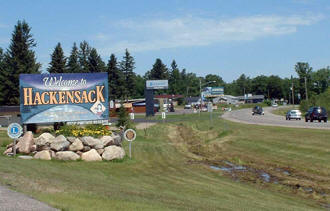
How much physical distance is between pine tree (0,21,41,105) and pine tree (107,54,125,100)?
124 feet

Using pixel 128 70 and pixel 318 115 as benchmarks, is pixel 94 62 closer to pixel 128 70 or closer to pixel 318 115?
pixel 128 70

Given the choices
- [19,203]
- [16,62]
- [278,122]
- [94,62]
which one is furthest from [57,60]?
[19,203]

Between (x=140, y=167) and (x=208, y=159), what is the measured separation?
22.7 ft

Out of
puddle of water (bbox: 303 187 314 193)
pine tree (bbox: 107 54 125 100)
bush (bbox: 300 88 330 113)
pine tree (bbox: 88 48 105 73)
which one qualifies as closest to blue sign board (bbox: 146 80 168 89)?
pine tree (bbox: 88 48 105 73)

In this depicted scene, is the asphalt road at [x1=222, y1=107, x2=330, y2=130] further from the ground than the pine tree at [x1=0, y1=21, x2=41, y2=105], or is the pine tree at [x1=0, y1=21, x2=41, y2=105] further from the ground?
the pine tree at [x1=0, y1=21, x2=41, y2=105]

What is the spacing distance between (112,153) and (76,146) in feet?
5.95

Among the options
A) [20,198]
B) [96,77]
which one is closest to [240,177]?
[20,198]

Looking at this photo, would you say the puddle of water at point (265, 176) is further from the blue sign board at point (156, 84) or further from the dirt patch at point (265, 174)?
the blue sign board at point (156, 84)

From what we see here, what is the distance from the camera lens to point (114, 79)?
408ft

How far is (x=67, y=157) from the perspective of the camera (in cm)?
2100

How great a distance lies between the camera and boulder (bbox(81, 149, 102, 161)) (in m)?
21.3

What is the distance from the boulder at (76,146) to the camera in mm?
21688

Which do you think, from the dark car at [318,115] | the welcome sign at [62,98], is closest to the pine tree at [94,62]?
the dark car at [318,115]

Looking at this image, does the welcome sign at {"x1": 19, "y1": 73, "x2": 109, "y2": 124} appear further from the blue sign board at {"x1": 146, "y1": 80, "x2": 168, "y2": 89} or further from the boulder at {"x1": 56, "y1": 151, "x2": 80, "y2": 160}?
the blue sign board at {"x1": 146, "y1": 80, "x2": 168, "y2": 89}
